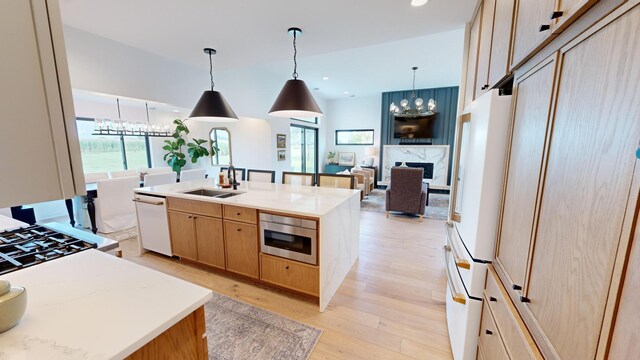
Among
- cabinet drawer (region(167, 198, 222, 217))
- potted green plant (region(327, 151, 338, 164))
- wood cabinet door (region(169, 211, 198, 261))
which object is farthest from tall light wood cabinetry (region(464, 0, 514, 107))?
potted green plant (region(327, 151, 338, 164))

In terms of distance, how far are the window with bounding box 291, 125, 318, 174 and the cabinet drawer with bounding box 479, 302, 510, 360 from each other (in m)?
Result: 6.57

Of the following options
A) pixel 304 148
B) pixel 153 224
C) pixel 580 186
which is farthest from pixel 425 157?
pixel 580 186

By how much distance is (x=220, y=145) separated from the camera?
6.39 meters

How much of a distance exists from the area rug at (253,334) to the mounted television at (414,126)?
6957 millimetres

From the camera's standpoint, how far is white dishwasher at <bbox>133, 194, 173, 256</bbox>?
9.57 feet

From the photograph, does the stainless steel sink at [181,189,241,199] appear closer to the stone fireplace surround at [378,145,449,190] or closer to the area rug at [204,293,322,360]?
the area rug at [204,293,322,360]

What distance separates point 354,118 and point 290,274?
737cm

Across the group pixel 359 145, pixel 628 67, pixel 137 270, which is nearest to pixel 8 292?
pixel 137 270

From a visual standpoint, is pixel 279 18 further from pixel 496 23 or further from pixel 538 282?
pixel 538 282

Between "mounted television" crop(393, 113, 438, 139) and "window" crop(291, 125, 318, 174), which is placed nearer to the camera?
"mounted television" crop(393, 113, 438, 139)

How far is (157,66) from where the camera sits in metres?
3.47

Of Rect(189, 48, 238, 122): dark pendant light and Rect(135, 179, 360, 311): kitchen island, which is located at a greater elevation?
Rect(189, 48, 238, 122): dark pendant light

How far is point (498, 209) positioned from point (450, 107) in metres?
7.18

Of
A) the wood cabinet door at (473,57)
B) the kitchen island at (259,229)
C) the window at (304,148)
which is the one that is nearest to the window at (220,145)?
the window at (304,148)
